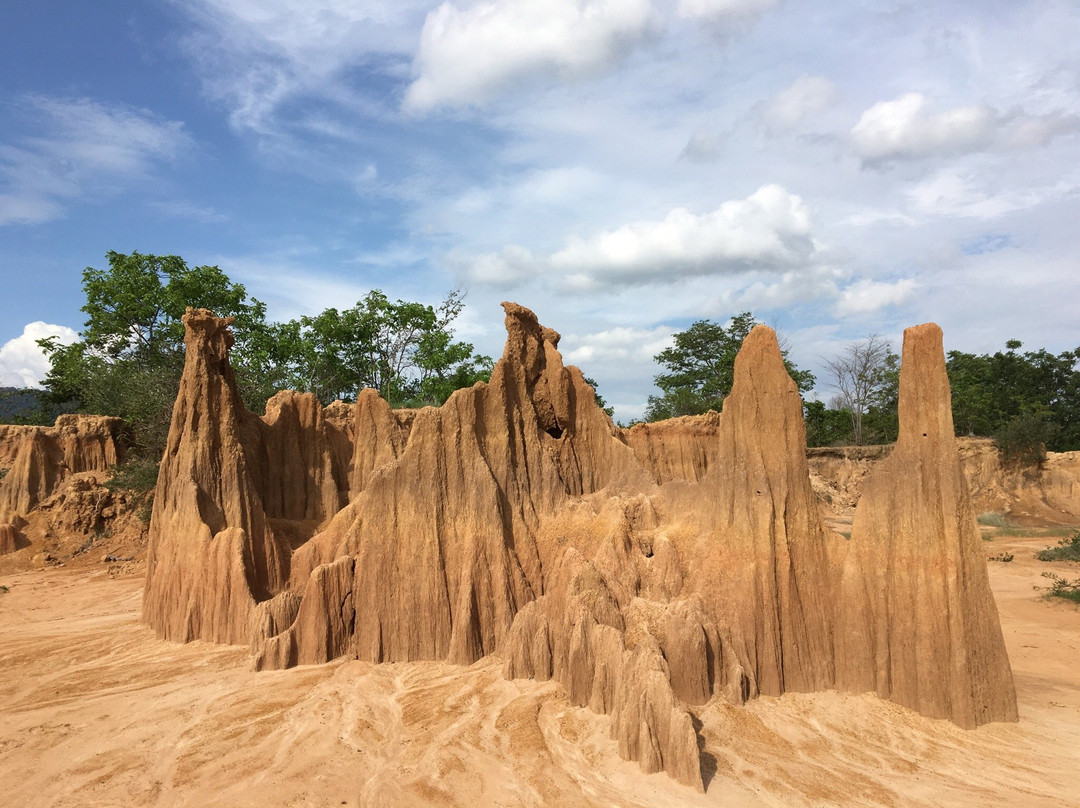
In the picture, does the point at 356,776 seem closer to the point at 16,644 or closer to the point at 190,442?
the point at 190,442

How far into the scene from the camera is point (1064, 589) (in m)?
18.9

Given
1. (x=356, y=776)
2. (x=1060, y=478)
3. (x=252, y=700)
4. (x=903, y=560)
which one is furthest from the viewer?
(x=1060, y=478)

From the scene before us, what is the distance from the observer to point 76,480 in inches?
1077

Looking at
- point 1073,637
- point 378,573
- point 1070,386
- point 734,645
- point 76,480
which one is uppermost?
point 1070,386

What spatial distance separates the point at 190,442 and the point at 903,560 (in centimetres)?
1488

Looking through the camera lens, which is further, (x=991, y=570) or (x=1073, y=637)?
(x=991, y=570)

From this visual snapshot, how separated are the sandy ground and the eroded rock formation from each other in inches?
19.3

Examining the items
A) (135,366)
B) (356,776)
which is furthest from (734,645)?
(135,366)

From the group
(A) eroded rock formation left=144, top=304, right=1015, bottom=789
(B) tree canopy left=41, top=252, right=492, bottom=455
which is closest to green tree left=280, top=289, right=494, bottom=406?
(B) tree canopy left=41, top=252, right=492, bottom=455

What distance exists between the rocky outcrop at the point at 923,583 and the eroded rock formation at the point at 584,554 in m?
0.03

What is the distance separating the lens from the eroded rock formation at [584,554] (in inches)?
385

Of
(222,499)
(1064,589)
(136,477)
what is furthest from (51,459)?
(1064,589)

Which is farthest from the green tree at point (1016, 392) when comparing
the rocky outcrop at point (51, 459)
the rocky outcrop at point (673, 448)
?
the rocky outcrop at point (51, 459)

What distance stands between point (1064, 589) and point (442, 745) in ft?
61.5
